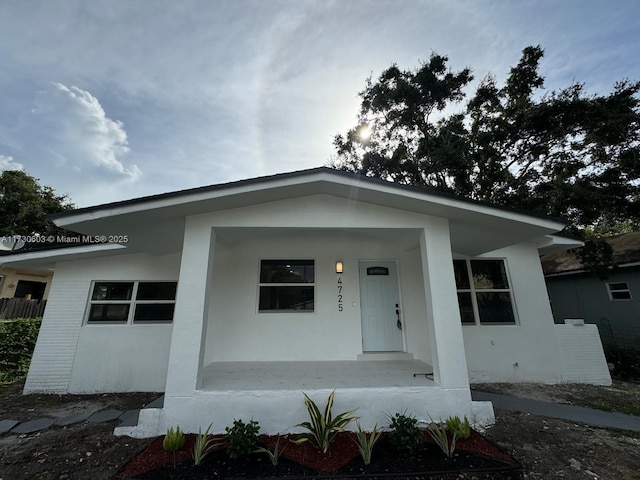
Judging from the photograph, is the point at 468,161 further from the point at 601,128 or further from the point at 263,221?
the point at 263,221

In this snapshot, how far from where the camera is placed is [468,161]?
9.86m

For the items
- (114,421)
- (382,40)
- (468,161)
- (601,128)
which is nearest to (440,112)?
(468,161)

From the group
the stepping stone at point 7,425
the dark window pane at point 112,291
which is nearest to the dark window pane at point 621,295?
the dark window pane at point 112,291

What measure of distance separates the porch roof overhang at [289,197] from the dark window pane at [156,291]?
2.04 m

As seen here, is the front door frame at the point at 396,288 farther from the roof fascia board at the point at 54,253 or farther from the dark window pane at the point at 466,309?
the roof fascia board at the point at 54,253

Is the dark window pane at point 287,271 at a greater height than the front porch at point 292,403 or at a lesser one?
greater

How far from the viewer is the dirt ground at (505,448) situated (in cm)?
262

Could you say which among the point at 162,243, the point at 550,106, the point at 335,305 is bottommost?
the point at 335,305

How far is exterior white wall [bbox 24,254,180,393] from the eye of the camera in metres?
5.37

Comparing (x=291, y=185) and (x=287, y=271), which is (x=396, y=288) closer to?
(x=287, y=271)

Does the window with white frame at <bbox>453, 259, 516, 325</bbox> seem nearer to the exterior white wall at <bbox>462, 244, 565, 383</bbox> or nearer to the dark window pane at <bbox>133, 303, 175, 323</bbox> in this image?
the exterior white wall at <bbox>462, 244, 565, 383</bbox>

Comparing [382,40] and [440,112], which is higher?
[440,112]

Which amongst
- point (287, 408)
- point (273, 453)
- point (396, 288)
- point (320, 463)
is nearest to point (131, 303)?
point (287, 408)

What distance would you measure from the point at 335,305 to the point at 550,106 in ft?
33.0
